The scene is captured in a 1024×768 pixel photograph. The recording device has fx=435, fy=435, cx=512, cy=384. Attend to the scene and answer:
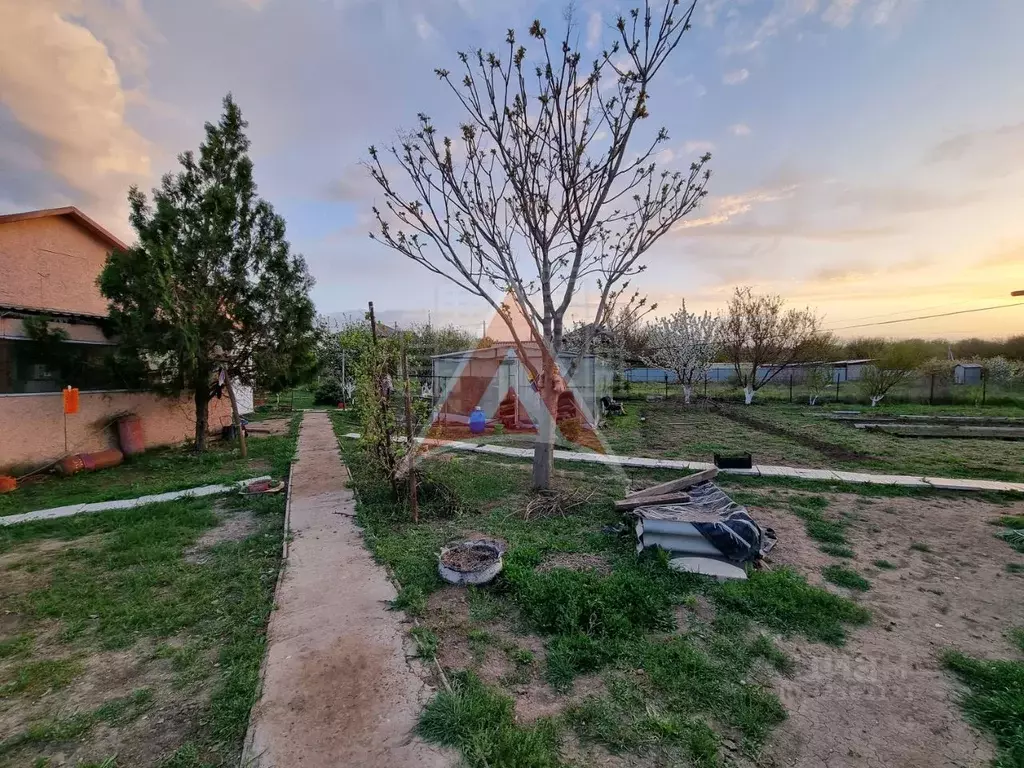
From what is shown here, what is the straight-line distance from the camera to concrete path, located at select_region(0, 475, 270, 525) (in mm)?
5855

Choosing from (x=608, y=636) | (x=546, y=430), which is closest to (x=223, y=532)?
(x=546, y=430)

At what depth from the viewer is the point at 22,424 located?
830 cm

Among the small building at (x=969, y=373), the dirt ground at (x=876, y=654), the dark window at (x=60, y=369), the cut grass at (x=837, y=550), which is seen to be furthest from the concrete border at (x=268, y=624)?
the small building at (x=969, y=373)

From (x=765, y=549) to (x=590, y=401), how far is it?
317 inches

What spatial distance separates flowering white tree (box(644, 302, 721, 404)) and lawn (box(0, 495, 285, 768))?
17655mm

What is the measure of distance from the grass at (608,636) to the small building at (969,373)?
22.7 meters

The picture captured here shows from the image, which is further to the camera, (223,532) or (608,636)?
(223,532)

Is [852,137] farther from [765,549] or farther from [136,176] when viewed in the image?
[136,176]

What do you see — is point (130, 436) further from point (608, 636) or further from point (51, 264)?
point (608, 636)

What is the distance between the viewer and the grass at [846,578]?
378cm

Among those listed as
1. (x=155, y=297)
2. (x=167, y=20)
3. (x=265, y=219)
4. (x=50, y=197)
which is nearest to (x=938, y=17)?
(x=167, y=20)

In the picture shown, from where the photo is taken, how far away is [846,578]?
388 centimetres

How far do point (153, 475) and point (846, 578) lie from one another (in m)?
10.8

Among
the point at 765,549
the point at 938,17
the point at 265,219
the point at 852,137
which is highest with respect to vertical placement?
the point at 938,17
